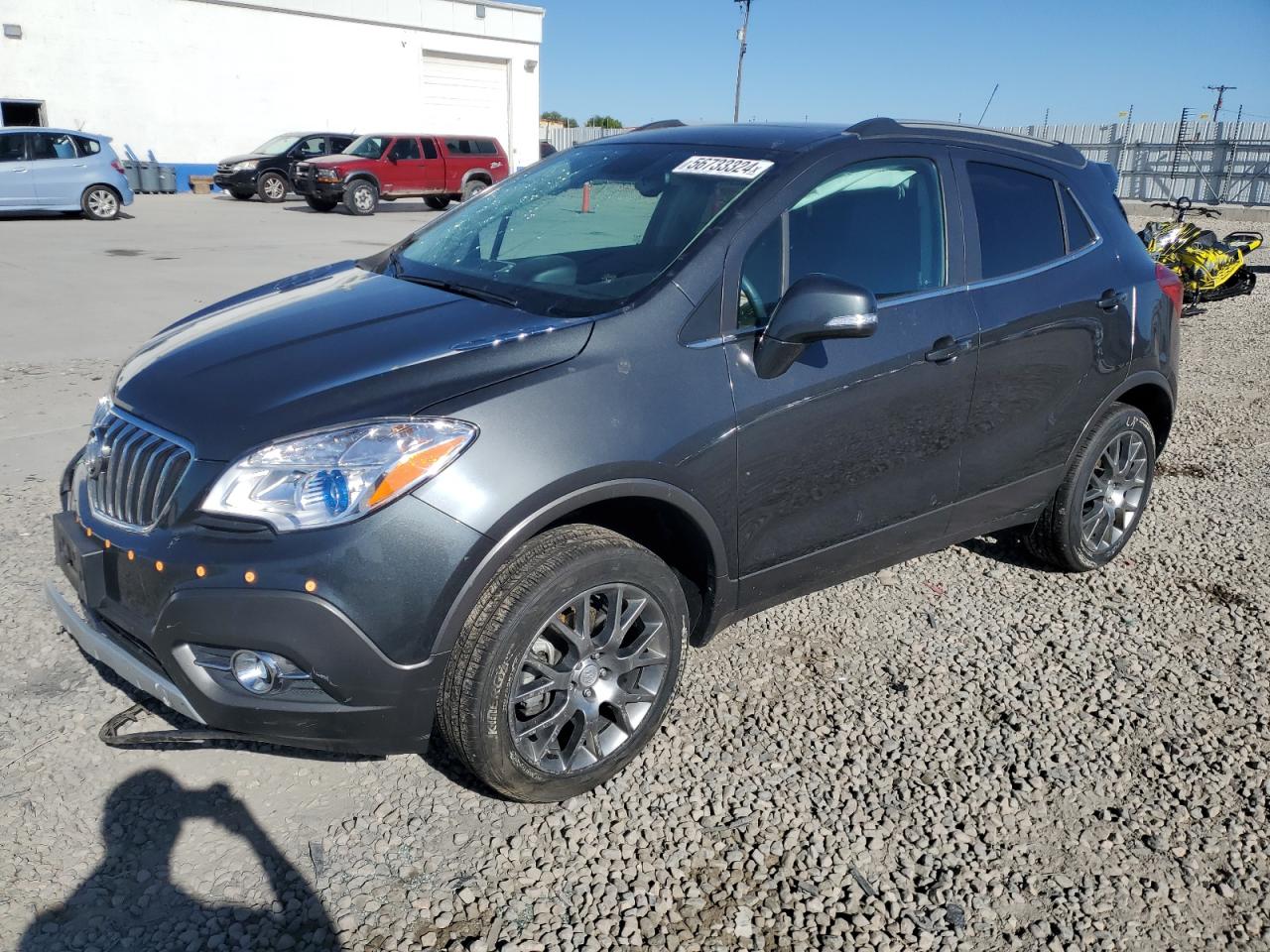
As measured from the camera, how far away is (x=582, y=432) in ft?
8.54

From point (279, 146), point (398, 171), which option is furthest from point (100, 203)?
point (279, 146)

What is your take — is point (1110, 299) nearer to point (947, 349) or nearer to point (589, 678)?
point (947, 349)

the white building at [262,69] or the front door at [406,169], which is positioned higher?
the white building at [262,69]

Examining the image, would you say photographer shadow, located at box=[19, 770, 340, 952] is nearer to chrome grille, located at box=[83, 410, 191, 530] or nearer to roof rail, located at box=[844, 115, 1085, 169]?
chrome grille, located at box=[83, 410, 191, 530]

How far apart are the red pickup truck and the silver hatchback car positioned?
4.64 metres

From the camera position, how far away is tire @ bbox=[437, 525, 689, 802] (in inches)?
100

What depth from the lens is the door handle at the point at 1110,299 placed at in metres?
4.02

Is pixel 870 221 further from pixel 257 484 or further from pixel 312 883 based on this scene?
pixel 312 883

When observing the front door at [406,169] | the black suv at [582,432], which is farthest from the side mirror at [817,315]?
the front door at [406,169]

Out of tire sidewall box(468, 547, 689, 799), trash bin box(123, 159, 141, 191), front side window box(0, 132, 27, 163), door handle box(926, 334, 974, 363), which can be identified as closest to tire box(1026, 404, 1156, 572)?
door handle box(926, 334, 974, 363)

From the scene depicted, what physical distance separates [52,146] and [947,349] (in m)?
20.6

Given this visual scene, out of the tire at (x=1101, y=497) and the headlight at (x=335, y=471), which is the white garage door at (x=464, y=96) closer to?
the tire at (x=1101, y=497)

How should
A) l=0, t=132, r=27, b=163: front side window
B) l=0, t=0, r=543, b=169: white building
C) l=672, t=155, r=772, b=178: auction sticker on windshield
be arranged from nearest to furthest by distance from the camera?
l=672, t=155, r=772, b=178: auction sticker on windshield → l=0, t=132, r=27, b=163: front side window → l=0, t=0, r=543, b=169: white building

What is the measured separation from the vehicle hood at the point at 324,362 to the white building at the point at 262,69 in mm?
28481
